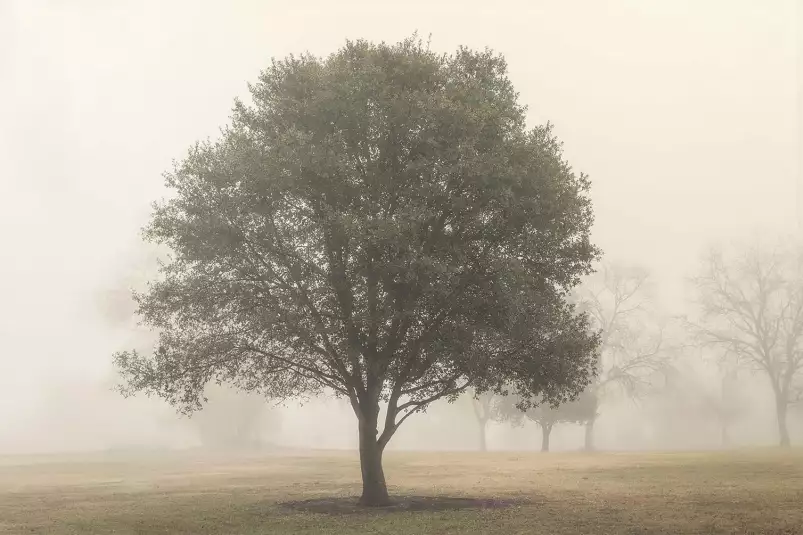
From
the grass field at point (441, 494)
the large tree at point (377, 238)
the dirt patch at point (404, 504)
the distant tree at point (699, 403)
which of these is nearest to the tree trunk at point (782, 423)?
the distant tree at point (699, 403)

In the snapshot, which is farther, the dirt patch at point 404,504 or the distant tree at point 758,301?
the distant tree at point 758,301

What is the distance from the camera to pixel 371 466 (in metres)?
36.6

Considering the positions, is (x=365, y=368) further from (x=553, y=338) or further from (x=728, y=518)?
(x=728, y=518)

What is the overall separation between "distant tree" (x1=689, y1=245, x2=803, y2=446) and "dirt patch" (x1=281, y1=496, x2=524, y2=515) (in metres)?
62.9

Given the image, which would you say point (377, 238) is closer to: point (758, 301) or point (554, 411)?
point (554, 411)

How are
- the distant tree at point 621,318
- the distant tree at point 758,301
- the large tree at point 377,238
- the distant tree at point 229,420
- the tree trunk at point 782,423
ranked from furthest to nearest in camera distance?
the distant tree at point 229,420 → the distant tree at point 621,318 → the distant tree at point 758,301 → the tree trunk at point 782,423 → the large tree at point 377,238

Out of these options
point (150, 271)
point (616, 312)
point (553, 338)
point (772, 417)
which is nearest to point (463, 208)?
point (553, 338)

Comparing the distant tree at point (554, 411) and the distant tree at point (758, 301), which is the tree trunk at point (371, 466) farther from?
the distant tree at point (758, 301)

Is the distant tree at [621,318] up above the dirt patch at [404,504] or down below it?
above

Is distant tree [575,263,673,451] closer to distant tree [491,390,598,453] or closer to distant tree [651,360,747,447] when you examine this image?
distant tree [491,390,598,453]

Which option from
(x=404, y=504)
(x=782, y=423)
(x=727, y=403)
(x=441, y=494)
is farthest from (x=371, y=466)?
(x=727, y=403)

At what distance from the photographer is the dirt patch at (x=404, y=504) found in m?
34.9

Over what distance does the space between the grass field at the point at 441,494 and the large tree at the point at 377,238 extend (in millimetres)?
6200

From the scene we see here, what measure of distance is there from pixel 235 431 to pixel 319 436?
79310 millimetres
